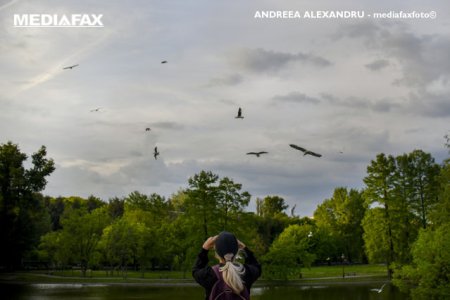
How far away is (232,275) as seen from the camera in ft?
16.3

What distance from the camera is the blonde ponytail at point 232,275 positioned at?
496 cm

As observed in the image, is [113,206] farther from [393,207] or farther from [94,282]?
[393,207]

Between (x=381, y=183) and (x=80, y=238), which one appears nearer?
(x=381, y=183)

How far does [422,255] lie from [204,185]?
26.5m

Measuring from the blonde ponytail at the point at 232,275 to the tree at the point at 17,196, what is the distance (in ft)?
200

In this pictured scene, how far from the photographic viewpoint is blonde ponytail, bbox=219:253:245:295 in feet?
16.3

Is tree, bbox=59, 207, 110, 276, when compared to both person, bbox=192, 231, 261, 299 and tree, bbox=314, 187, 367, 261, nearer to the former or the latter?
tree, bbox=314, 187, 367, 261

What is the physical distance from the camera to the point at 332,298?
42.5 metres

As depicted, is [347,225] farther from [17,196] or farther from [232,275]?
[232,275]

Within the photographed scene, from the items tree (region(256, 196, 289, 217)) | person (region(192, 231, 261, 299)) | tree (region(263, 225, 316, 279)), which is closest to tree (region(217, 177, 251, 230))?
tree (region(263, 225, 316, 279))

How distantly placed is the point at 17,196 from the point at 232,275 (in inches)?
2543

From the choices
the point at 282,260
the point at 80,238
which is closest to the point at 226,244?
the point at 282,260

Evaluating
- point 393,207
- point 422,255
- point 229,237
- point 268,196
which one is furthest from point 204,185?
point 268,196

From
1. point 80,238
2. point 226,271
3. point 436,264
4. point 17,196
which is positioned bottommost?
point 436,264
